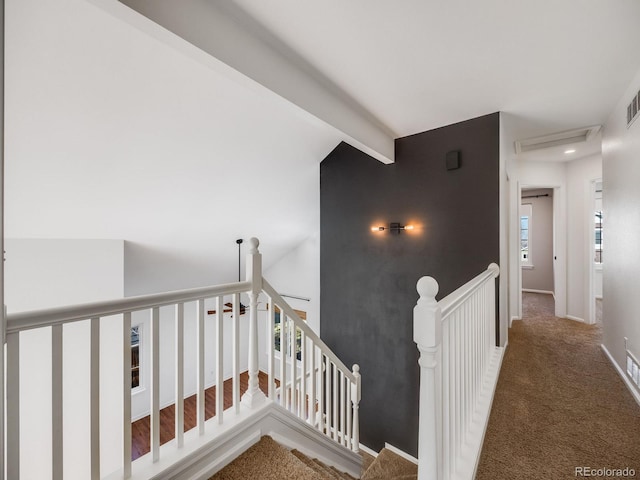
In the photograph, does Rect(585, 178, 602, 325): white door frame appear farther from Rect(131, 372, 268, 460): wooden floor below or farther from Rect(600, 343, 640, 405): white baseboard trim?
Rect(131, 372, 268, 460): wooden floor below

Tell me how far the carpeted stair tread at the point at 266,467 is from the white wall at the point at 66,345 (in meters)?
2.75

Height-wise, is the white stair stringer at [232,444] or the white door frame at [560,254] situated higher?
the white door frame at [560,254]

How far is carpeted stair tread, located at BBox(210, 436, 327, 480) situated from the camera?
150cm

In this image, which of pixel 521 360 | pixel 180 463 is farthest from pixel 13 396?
pixel 521 360

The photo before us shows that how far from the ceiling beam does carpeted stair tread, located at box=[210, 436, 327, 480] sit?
2.22 metres

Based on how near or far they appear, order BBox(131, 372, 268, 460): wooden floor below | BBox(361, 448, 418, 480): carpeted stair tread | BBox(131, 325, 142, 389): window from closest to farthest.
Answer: BBox(361, 448, 418, 480): carpeted stair tread → BBox(131, 372, 268, 460): wooden floor below → BBox(131, 325, 142, 389): window

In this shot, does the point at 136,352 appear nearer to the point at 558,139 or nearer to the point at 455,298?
the point at 455,298

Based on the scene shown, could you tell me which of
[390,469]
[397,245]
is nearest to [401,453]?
Result: [390,469]

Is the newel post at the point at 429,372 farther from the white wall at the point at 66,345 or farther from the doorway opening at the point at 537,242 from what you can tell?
the doorway opening at the point at 537,242

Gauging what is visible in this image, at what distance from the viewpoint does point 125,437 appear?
1.28 meters

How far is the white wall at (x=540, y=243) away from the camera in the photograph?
6055 mm

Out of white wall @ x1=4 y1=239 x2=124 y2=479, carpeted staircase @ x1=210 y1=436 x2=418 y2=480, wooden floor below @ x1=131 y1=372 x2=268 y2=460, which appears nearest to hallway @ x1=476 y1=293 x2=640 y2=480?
carpeted staircase @ x1=210 y1=436 x2=418 y2=480

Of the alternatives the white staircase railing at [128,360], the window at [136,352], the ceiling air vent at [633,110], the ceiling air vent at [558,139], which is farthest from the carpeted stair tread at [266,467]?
the window at [136,352]

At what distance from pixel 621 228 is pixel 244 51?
323cm
